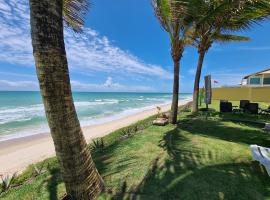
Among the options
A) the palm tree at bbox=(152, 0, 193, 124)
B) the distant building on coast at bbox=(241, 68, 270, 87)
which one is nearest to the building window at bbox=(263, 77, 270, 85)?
the distant building on coast at bbox=(241, 68, 270, 87)

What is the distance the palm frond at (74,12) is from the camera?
4293 mm

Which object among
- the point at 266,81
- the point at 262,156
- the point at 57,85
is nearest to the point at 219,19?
the point at 262,156

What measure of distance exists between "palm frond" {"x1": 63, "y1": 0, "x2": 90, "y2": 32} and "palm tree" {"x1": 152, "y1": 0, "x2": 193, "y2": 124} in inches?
161

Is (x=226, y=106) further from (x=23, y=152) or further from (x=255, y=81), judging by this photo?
(x=255, y=81)

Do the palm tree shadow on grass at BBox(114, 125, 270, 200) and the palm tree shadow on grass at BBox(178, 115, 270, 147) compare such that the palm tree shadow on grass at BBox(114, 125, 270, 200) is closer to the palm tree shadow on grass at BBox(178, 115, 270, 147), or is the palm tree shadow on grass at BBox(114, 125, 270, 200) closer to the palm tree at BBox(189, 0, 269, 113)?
the palm tree shadow on grass at BBox(178, 115, 270, 147)

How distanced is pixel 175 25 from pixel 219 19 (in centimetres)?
338

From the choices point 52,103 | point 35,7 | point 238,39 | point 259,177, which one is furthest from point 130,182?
point 238,39

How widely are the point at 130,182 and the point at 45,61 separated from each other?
98.7 inches

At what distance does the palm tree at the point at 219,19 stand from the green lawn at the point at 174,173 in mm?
4127

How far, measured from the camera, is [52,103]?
2.63m

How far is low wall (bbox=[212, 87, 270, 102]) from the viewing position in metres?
20.7

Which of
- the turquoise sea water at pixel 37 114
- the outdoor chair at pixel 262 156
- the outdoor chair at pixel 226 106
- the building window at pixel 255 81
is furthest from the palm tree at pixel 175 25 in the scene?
the building window at pixel 255 81

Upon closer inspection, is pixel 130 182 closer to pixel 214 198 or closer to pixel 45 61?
pixel 214 198

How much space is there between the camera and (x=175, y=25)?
8.77m
